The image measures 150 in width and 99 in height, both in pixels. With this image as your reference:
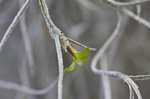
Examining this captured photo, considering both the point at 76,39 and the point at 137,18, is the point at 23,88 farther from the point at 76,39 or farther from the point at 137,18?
the point at 137,18

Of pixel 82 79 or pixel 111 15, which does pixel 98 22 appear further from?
pixel 82 79

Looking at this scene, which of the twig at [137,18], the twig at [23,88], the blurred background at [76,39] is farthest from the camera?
the blurred background at [76,39]

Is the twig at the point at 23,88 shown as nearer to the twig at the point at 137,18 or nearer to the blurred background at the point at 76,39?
the blurred background at the point at 76,39

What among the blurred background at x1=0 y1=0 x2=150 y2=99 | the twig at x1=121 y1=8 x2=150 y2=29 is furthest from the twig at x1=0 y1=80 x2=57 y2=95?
the twig at x1=121 y1=8 x2=150 y2=29

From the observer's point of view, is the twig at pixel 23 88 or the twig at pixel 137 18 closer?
the twig at pixel 137 18

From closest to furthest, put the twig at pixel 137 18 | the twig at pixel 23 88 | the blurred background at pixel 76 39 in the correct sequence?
the twig at pixel 137 18 < the twig at pixel 23 88 < the blurred background at pixel 76 39

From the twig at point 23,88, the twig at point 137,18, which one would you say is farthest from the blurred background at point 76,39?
the twig at point 137,18

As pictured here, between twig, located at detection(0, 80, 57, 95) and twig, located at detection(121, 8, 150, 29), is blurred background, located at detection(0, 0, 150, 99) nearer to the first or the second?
twig, located at detection(0, 80, 57, 95)

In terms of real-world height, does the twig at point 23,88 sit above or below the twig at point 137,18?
below

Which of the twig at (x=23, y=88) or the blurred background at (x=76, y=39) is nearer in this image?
the twig at (x=23, y=88)

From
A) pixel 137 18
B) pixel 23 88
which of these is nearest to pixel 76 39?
pixel 23 88
